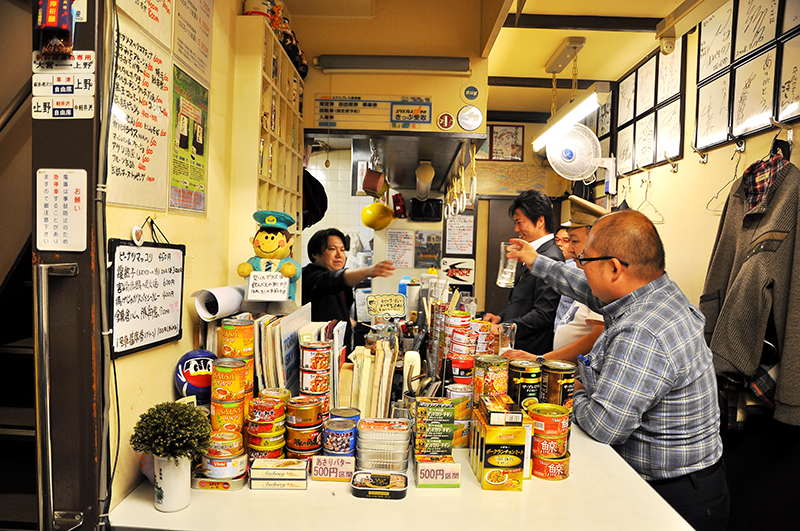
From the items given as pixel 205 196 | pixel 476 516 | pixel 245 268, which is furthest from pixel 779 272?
pixel 205 196

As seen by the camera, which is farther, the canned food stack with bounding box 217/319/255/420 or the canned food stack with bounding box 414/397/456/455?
the canned food stack with bounding box 217/319/255/420

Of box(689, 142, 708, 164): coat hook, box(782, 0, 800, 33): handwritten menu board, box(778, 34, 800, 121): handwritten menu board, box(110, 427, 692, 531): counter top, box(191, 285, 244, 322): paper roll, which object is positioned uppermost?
box(782, 0, 800, 33): handwritten menu board

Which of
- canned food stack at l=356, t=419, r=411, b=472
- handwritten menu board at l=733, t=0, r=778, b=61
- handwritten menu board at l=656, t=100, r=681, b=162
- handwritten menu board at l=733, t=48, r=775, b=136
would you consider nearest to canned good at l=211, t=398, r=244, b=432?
canned food stack at l=356, t=419, r=411, b=472

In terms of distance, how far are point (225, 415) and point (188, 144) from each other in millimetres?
907

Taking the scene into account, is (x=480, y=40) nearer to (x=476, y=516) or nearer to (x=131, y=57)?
(x=131, y=57)

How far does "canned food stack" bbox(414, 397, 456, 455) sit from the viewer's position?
4.47 feet

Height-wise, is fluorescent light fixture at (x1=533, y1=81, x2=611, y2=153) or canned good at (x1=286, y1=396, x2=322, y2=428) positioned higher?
fluorescent light fixture at (x1=533, y1=81, x2=611, y2=153)

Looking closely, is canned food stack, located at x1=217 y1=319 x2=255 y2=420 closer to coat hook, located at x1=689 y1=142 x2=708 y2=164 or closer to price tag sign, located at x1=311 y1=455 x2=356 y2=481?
price tag sign, located at x1=311 y1=455 x2=356 y2=481

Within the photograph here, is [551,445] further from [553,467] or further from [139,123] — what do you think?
[139,123]

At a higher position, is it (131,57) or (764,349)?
(131,57)

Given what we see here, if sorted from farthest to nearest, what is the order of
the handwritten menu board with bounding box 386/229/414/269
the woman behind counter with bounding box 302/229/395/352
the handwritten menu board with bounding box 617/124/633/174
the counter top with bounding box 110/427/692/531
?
the handwritten menu board with bounding box 386/229/414/269 → the handwritten menu board with bounding box 617/124/633/174 → the woman behind counter with bounding box 302/229/395/352 → the counter top with bounding box 110/427/692/531

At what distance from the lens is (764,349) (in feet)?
8.12

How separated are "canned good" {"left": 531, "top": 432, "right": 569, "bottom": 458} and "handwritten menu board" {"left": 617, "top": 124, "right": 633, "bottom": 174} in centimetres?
428

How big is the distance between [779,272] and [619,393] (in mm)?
1512
